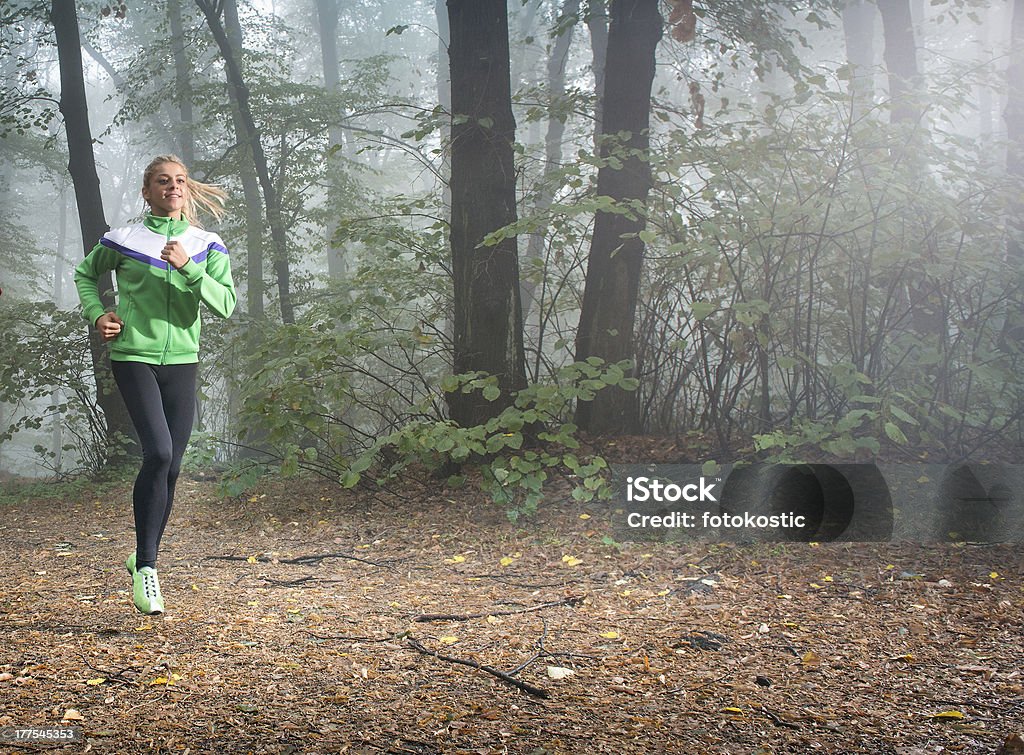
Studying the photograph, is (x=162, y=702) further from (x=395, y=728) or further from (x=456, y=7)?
(x=456, y=7)

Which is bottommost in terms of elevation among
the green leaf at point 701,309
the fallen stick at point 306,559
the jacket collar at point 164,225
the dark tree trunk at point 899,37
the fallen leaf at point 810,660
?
the fallen leaf at point 810,660

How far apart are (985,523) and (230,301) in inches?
172

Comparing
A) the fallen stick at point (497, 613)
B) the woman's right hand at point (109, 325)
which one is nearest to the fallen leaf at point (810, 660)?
the fallen stick at point (497, 613)

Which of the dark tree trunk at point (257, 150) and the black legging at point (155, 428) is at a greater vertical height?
the dark tree trunk at point (257, 150)

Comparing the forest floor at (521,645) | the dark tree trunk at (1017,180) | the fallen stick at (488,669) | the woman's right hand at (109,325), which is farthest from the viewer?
the dark tree trunk at (1017,180)

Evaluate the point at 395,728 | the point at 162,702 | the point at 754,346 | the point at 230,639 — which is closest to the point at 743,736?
the point at 395,728

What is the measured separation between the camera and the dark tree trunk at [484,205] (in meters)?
6.48

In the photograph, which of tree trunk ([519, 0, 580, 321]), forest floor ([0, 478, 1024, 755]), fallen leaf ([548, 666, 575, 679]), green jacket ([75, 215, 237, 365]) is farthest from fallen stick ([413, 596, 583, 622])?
tree trunk ([519, 0, 580, 321])

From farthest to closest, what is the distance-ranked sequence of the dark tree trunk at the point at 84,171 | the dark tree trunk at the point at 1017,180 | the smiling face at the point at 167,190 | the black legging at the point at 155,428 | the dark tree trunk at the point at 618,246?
the dark tree trunk at the point at 84,171 → the dark tree trunk at the point at 618,246 → the dark tree trunk at the point at 1017,180 → the smiling face at the point at 167,190 → the black legging at the point at 155,428

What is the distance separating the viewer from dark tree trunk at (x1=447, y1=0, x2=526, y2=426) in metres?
6.48

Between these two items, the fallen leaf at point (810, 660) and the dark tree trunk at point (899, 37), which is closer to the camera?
the fallen leaf at point (810, 660)

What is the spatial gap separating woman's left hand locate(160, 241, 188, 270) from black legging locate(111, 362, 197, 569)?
1.49 feet

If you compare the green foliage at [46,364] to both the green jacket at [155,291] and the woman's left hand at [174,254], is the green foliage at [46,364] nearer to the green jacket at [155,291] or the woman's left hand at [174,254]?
the green jacket at [155,291]

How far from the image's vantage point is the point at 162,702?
2660mm
